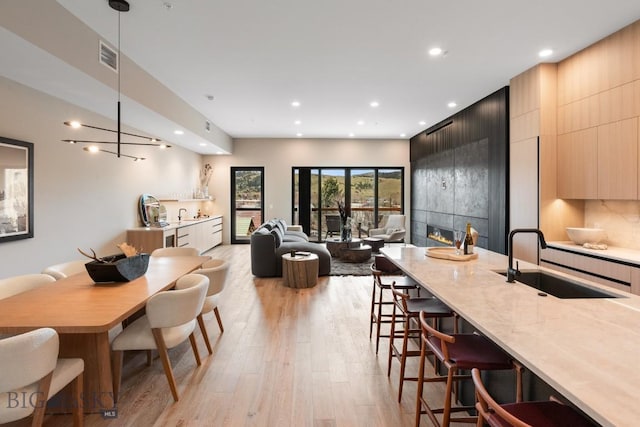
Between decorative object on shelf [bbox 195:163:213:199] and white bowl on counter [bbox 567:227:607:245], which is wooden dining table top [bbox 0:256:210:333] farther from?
decorative object on shelf [bbox 195:163:213:199]

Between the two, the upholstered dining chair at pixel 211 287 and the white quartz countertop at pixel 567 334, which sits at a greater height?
the white quartz countertop at pixel 567 334

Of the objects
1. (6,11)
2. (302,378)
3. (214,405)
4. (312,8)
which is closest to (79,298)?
(214,405)

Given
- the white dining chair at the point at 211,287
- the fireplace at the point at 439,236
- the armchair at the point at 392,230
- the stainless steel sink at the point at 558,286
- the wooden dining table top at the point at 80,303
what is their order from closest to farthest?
the wooden dining table top at the point at 80,303 → the stainless steel sink at the point at 558,286 → the white dining chair at the point at 211,287 → the fireplace at the point at 439,236 → the armchair at the point at 392,230

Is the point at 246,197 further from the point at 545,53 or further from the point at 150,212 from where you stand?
the point at 545,53

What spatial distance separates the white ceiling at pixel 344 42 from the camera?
3.23 m

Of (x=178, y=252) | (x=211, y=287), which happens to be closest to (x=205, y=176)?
(x=178, y=252)

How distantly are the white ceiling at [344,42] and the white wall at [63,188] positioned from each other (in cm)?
125

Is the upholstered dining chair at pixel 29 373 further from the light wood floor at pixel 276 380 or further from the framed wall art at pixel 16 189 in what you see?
the framed wall art at pixel 16 189

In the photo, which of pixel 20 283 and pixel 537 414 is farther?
pixel 20 283

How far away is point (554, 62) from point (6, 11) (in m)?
5.86

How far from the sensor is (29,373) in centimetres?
166

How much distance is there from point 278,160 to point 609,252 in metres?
8.17

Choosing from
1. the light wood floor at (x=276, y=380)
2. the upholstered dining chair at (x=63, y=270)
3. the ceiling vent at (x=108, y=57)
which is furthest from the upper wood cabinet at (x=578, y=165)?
the upholstered dining chair at (x=63, y=270)

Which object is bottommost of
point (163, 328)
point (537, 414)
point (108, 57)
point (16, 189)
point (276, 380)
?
point (276, 380)
